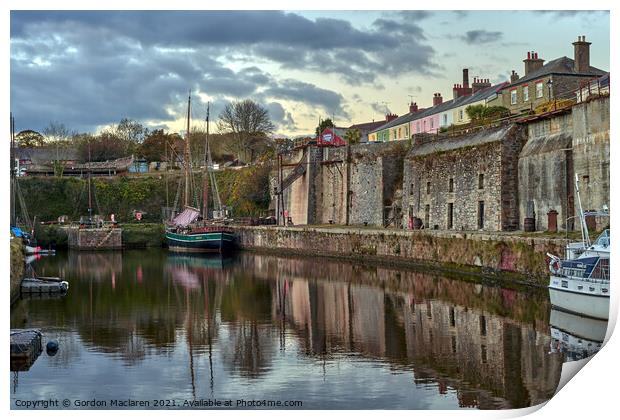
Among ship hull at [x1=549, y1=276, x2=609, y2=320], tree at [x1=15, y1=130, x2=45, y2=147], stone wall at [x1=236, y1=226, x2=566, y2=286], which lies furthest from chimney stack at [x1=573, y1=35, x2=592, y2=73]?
tree at [x1=15, y1=130, x2=45, y2=147]

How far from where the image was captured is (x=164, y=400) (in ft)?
38.2

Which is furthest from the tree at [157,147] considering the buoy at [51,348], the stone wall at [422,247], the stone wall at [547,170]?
the buoy at [51,348]

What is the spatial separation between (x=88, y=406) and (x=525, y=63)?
99.2ft

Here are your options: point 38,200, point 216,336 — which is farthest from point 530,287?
point 38,200

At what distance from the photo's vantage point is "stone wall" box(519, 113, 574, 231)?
77.9 feet

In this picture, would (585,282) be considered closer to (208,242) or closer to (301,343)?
(301,343)

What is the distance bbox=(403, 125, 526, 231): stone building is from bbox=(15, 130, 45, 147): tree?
42044 millimetres

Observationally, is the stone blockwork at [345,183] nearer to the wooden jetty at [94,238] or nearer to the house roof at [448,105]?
the house roof at [448,105]

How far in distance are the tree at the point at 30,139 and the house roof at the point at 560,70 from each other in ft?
145

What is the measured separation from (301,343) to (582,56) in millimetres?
23139

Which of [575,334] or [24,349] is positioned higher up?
[24,349]

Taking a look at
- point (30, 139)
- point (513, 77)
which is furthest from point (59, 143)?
point (513, 77)

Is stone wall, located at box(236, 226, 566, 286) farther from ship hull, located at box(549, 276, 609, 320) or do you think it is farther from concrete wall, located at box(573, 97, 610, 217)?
ship hull, located at box(549, 276, 609, 320)

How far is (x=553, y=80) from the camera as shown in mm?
32656
